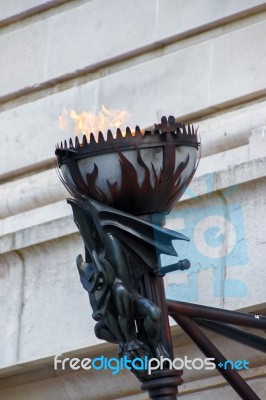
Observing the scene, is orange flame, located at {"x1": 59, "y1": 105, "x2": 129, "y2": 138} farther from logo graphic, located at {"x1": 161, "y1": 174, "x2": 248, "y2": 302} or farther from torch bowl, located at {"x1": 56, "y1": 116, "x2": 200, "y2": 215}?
logo graphic, located at {"x1": 161, "y1": 174, "x2": 248, "y2": 302}

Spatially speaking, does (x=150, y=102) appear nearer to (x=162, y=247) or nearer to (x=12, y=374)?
(x=12, y=374)

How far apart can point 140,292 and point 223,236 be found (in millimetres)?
1743

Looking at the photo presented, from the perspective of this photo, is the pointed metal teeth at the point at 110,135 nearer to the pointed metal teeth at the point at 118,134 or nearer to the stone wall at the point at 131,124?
the pointed metal teeth at the point at 118,134

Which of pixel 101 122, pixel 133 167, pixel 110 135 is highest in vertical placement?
pixel 101 122

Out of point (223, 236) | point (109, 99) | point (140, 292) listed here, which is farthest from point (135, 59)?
point (140, 292)

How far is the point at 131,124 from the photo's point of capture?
25.5 feet

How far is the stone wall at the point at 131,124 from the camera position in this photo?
269 inches

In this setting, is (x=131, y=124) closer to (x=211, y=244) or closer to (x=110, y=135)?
(x=211, y=244)

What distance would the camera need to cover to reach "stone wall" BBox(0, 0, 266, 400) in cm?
682

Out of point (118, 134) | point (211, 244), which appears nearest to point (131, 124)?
point (211, 244)

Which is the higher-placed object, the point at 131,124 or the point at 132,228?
the point at 131,124

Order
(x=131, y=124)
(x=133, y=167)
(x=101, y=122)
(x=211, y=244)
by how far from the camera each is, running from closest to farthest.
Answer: (x=133, y=167) < (x=101, y=122) < (x=211, y=244) < (x=131, y=124)

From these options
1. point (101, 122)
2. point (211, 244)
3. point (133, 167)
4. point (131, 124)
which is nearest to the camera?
point (133, 167)

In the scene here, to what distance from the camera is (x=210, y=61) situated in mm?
7551
